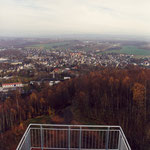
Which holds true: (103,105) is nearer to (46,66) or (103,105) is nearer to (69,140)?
(69,140)

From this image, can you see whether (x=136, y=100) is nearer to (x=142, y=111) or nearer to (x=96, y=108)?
(x=142, y=111)

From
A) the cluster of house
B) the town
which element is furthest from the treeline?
the cluster of house

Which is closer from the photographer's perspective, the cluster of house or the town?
the cluster of house

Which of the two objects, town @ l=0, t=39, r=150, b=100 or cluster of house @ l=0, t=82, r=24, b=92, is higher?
town @ l=0, t=39, r=150, b=100

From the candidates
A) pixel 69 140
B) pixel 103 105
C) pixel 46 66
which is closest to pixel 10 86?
pixel 103 105

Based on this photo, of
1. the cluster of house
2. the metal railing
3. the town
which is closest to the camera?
the metal railing

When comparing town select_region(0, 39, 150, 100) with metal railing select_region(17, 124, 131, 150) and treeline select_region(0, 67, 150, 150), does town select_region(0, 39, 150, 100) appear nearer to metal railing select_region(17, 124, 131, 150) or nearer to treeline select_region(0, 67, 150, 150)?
treeline select_region(0, 67, 150, 150)

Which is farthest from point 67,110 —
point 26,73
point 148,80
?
point 26,73
